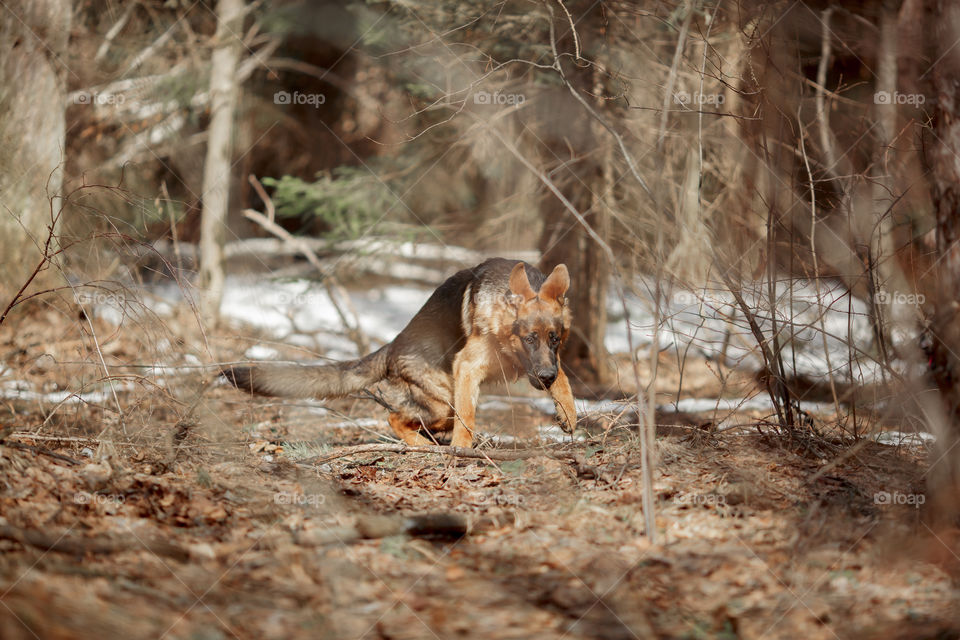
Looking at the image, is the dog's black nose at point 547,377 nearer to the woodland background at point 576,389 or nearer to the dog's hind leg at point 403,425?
the woodland background at point 576,389

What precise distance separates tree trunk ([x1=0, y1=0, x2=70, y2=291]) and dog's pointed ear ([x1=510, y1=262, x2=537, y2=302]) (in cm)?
691

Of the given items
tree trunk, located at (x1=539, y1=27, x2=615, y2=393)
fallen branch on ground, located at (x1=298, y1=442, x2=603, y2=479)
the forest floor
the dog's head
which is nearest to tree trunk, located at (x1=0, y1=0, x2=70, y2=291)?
the forest floor

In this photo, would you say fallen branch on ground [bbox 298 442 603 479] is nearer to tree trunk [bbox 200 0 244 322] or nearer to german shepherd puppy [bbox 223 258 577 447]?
german shepherd puppy [bbox 223 258 577 447]

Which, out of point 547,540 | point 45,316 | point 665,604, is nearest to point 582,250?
point 547,540

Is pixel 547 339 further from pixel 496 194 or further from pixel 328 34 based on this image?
pixel 328 34

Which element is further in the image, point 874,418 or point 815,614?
point 874,418

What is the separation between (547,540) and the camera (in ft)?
14.6

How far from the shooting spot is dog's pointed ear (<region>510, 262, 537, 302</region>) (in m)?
6.55

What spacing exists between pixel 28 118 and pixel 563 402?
8515 millimetres

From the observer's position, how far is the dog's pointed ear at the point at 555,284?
667cm

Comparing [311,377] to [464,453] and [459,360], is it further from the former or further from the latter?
[464,453]

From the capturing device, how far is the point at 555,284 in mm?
6707

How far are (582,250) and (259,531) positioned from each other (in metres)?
6.82

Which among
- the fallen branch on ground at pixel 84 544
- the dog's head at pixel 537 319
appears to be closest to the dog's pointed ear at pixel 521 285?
the dog's head at pixel 537 319
